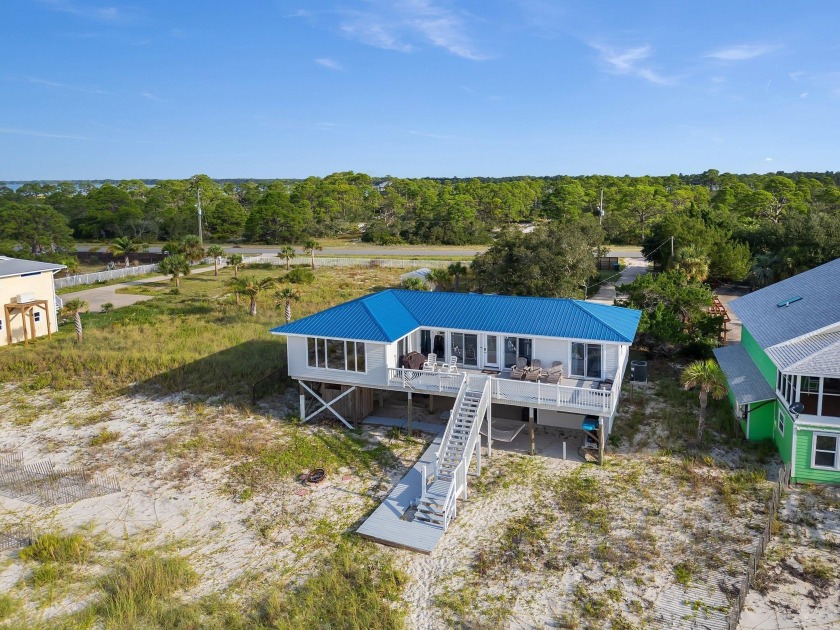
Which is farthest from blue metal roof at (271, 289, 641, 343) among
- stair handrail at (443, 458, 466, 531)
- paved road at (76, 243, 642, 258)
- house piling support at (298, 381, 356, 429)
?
paved road at (76, 243, 642, 258)

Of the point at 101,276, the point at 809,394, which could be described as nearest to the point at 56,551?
the point at 809,394

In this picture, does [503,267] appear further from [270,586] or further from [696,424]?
[270,586]

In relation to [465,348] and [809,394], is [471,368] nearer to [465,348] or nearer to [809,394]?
[465,348]

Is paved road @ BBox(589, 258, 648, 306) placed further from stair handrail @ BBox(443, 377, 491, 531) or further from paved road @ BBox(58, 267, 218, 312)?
paved road @ BBox(58, 267, 218, 312)

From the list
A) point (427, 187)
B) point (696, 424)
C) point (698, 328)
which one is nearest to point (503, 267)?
point (698, 328)

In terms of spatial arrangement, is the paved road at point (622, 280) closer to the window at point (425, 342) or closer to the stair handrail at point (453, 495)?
the window at point (425, 342)

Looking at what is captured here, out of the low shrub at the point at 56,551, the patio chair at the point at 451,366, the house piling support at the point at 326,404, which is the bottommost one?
the low shrub at the point at 56,551

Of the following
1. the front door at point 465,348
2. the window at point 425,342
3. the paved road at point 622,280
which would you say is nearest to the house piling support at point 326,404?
the window at point 425,342
